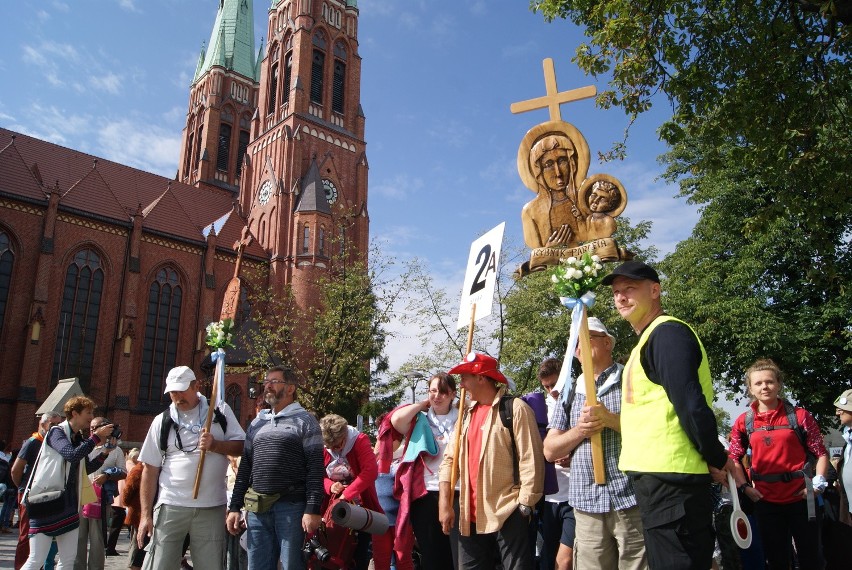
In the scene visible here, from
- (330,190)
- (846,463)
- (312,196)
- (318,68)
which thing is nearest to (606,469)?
(846,463)

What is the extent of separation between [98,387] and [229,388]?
6044mm

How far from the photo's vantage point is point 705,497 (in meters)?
2.80

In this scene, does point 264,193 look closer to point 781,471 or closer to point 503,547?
point 781,471

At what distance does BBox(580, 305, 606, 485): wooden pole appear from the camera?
351cm

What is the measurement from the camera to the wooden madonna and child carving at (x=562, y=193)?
5.61 metres

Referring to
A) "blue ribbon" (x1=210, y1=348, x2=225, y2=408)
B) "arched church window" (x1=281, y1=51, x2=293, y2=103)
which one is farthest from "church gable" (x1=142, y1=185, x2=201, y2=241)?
"blue ribbon" (x1=210, y1=348, x2=225, y2=408)

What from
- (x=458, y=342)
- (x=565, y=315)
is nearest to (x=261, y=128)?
(x=458, y=342)

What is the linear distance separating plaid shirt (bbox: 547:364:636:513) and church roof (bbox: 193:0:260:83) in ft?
174

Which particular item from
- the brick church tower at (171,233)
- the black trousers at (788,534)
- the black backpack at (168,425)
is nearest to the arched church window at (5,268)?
the brick church tower at (171,233)

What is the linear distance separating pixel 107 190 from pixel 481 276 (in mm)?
35124

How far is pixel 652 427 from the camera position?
114 inches

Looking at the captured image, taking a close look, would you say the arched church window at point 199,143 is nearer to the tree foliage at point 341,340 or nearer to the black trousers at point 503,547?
the tree foliage at point 341,340

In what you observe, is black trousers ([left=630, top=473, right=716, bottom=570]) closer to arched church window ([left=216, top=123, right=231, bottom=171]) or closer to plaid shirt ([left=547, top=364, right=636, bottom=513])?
plaid shirt ([left=547, top=364, right=636, bottom=513])

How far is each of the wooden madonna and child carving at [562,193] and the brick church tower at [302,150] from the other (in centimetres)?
2850
